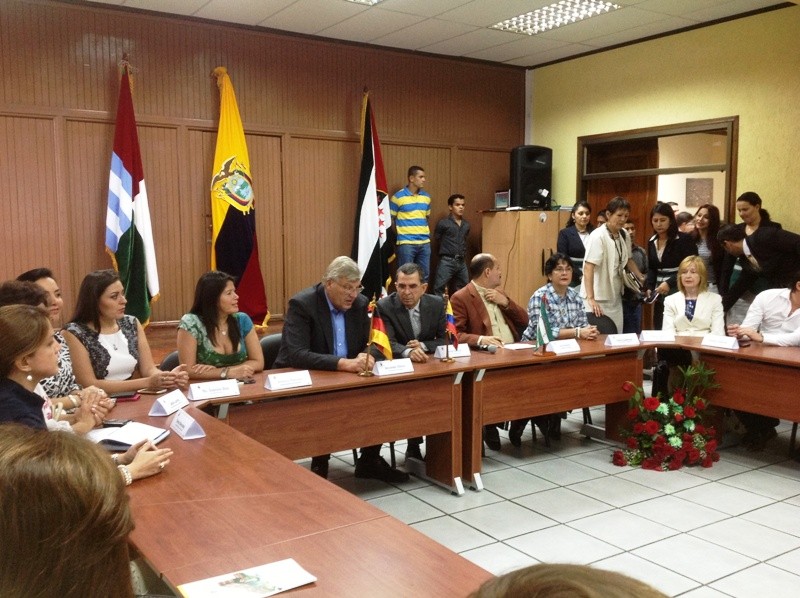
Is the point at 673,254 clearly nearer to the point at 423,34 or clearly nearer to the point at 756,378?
the point at 756,378

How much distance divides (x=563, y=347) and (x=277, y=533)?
274 cm

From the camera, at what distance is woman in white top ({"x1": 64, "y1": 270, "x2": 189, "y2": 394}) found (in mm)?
3291

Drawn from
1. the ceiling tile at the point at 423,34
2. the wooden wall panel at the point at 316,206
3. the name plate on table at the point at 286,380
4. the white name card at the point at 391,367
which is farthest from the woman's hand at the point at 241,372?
the ceiling tile at the point at 423,34

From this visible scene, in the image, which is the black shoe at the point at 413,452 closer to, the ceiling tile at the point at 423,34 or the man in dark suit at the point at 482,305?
the man in dark suit at the point at 482,305

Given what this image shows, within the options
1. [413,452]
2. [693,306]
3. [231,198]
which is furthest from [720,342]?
→ [231,198]

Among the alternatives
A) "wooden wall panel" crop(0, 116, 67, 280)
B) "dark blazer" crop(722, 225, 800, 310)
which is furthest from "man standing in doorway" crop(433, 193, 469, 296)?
"wooden wall panel" crop(0, 116, 67, 280)

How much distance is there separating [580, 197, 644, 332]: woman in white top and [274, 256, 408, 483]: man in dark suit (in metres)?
2.39

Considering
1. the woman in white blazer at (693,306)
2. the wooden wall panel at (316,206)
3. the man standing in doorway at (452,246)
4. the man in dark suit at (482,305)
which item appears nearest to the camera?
the man in dark suit at (482,305)

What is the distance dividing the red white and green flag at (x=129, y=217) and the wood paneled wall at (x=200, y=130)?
0.66 feet

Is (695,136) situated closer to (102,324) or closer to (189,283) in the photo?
(189,283)

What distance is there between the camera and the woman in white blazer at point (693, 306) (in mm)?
4867

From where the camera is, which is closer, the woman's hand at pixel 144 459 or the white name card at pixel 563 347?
the woman's hand at pixel 144 459

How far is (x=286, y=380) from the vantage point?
10.8ft

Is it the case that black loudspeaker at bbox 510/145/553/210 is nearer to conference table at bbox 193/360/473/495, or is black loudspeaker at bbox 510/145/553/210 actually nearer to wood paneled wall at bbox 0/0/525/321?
wood paneled wall at bbox 0/0/525/321
